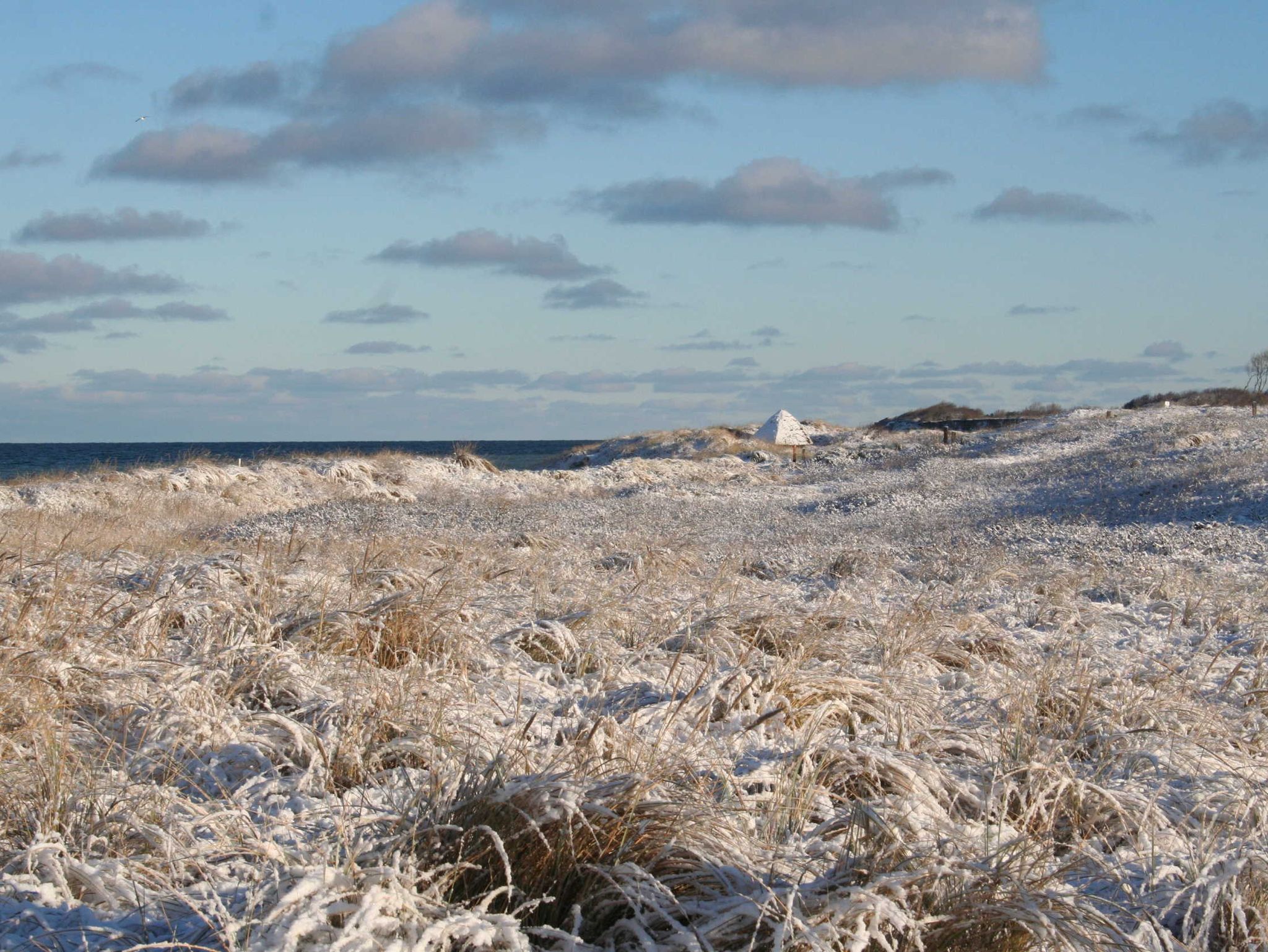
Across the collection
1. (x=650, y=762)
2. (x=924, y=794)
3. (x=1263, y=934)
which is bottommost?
(x=1263, y=934)

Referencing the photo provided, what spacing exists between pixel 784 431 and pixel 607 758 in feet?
108

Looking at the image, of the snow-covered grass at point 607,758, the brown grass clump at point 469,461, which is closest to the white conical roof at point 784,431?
the brown grass clump at point 469,461

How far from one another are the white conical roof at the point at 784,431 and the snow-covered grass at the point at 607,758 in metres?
26.9

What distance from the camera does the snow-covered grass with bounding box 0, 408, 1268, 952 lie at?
A: 7.11ft

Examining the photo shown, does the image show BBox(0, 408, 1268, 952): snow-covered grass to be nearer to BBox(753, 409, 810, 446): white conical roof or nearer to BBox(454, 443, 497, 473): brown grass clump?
BBox(454, 443, 497, 473): brown grass clump

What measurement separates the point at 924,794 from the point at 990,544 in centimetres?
895

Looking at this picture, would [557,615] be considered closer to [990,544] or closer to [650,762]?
[650,762]

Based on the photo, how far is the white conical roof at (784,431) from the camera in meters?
34.8

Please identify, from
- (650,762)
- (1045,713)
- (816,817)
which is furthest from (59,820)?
(1045,713)

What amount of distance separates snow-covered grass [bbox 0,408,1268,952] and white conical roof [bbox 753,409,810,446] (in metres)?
26.9

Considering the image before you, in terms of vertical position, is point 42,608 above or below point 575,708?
above

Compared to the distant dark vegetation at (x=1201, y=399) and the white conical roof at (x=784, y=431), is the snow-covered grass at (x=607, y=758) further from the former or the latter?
the distant dark vegetation at (x=1201, y=399)

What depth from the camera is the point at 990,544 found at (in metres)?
11.3

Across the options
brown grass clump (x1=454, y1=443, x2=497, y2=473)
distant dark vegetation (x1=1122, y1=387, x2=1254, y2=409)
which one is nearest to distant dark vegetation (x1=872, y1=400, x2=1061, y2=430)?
distant dark vegetation (x1=1122, y1=387, x2=1254, y2=409)
